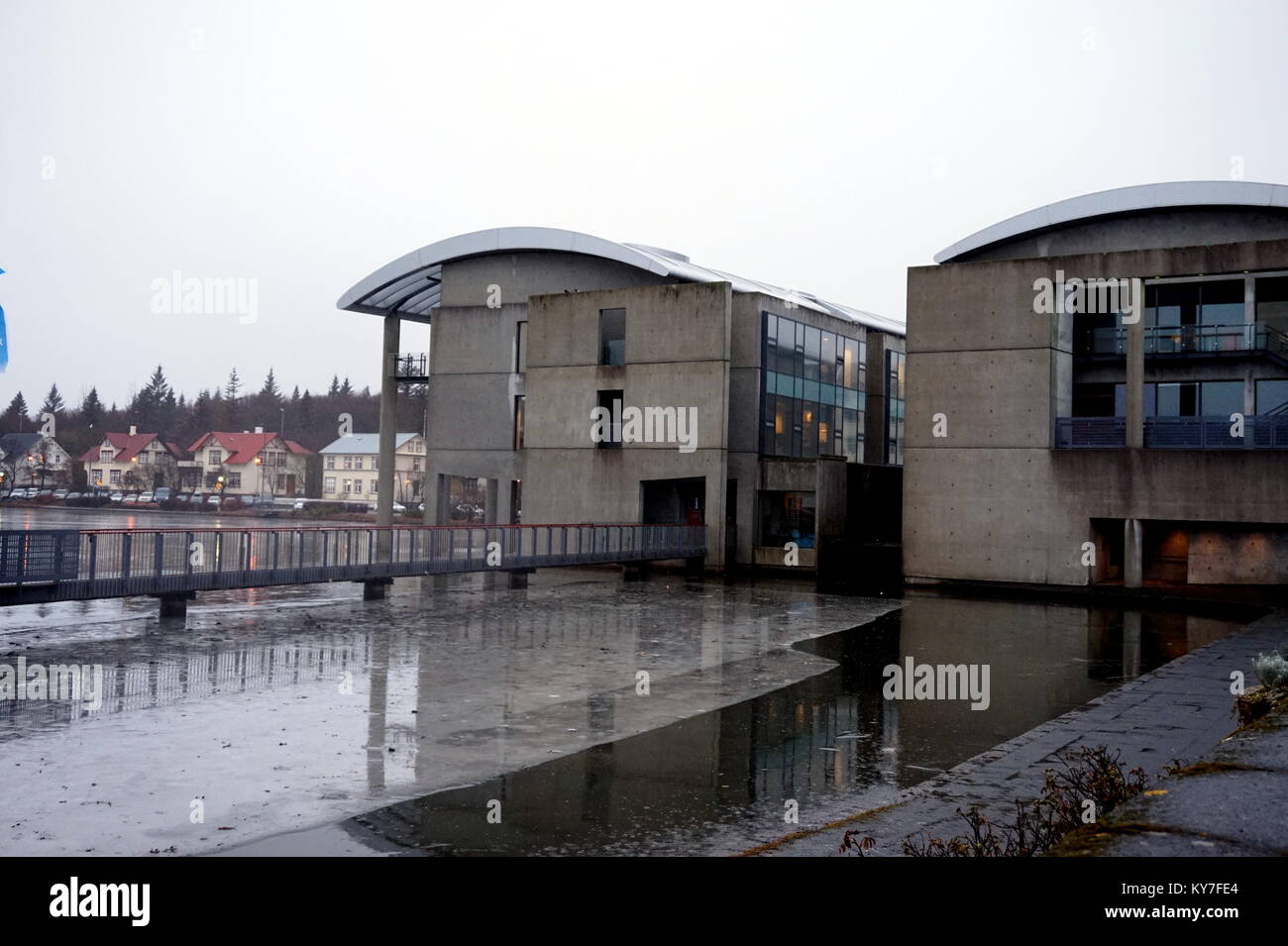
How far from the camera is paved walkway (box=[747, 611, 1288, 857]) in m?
6.12

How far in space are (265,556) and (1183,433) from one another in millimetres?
26167

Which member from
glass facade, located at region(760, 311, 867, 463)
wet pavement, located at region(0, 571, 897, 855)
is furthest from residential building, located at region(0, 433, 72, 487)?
wet pavement, located at region(0, 571, 897, 855)

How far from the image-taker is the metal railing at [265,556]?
1844cm

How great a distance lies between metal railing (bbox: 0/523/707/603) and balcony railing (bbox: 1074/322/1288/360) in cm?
1702

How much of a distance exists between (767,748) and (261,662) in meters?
9.10

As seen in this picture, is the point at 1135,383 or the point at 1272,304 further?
the point at 1272,304

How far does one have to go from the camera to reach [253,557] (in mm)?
22234

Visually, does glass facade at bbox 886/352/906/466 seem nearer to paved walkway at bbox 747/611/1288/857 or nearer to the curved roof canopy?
the curved roof canopy

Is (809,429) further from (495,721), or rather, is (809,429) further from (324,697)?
(495,721)

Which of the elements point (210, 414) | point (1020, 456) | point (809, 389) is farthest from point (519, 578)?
point (210, 414)

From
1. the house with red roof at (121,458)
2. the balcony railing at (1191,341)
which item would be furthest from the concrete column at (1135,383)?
the house with red roof at (121,458)

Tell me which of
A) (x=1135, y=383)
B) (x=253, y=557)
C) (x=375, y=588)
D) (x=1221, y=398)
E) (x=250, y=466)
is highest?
(x=1135, y=383)

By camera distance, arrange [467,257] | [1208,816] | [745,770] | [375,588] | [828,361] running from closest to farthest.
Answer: [1208,816]
[745,770]
[375,588]
[828,361]
[467,257]
